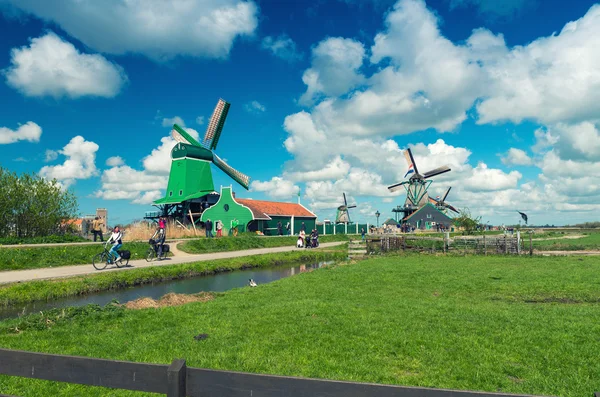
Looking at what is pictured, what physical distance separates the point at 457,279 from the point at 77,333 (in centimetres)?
1172

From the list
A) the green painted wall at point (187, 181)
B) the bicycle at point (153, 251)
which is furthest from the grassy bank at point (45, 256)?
the green painted wall at point (187, 181)

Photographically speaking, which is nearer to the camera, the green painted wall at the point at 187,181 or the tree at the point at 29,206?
the tree at the point at 29,206

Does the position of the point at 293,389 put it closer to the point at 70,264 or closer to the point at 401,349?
the point at 401,349

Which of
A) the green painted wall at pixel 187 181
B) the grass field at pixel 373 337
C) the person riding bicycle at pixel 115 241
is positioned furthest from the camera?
the green painted wall at pixel 187 181

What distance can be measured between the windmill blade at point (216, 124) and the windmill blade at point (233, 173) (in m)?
1.81

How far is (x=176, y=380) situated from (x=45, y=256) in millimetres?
21335

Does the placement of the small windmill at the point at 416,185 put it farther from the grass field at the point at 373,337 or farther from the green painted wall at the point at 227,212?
the grass field at the point at 373,337

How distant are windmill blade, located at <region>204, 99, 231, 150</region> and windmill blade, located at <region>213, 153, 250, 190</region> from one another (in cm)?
181

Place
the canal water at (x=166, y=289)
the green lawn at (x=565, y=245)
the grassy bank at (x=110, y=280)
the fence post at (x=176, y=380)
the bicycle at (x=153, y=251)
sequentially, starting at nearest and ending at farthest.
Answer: the fence post at (x=176, y=380) < the canal water at (x=166, y=289) < the grassy bank at (x=110, y=280) < the bicycle at (x=153, y=251) < the green lawn at (x=565, y=245)

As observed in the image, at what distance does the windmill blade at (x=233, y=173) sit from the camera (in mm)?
49438

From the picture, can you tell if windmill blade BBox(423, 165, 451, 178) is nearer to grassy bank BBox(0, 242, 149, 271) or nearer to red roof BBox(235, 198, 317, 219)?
red roof BBox(235, 198, 317, 219)

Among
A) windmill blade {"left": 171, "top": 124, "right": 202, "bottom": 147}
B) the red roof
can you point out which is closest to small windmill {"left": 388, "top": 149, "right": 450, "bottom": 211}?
the red roof

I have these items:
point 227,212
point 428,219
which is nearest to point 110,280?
point 227,212

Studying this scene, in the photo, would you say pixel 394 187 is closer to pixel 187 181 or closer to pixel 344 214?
pixel 344 214
